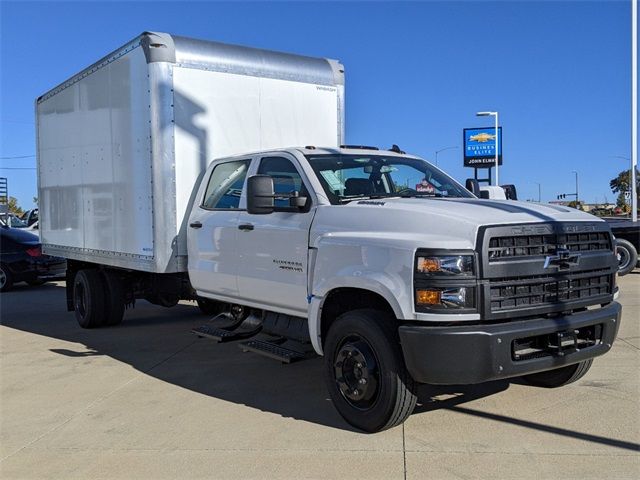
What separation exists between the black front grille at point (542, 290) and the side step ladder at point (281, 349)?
1.88 m

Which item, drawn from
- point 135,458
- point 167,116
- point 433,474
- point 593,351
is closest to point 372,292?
point 433,474

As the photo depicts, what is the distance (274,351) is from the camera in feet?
18.1

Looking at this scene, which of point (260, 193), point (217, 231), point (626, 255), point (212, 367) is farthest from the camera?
point (626, 255)

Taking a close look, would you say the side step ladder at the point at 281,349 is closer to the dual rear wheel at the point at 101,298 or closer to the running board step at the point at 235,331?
the running board step at the point at 235,331

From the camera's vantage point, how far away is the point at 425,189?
5.72 m

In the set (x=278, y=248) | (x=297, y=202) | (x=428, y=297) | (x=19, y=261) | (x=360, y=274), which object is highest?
(x=297, y=202)

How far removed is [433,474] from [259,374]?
2.84 metres

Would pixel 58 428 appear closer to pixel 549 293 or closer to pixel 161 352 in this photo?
pixel 161 352

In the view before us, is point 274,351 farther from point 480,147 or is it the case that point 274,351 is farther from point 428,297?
point 480,147

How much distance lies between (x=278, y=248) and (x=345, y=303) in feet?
2.85

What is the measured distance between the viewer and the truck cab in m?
4.01

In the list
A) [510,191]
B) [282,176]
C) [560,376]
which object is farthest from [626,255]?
[282,176]

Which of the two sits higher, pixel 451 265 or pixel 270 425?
pixel 451 265

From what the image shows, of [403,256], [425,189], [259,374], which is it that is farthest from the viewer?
[259,374]
